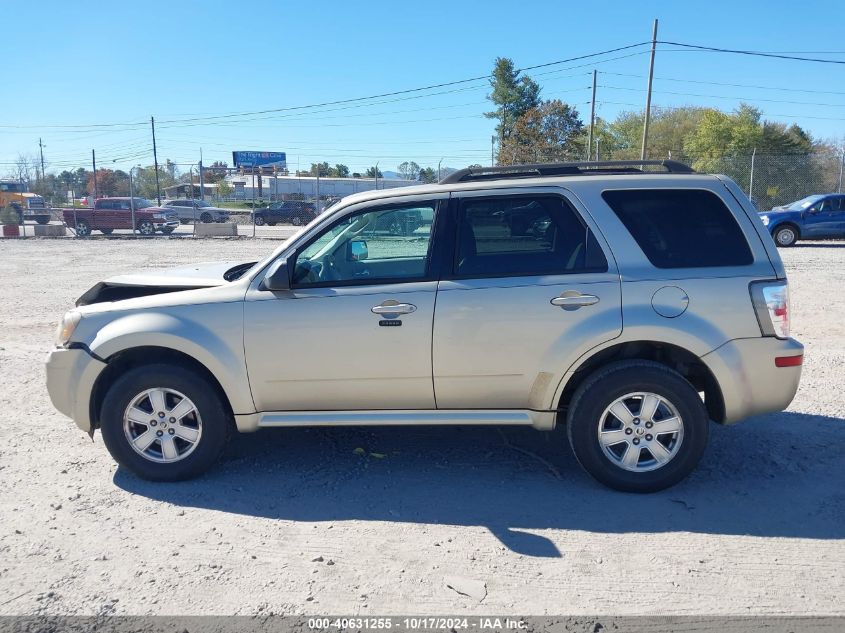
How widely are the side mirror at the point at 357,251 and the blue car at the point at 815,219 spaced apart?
65.1ft

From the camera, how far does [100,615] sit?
312cm

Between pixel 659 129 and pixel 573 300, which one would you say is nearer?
pixel 573 300

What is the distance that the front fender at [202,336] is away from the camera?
4.34 m

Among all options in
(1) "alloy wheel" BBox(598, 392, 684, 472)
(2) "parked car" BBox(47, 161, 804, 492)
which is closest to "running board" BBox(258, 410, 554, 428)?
(2) "parked car" BBox(47, 161, 804, 492)

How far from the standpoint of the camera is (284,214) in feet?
137

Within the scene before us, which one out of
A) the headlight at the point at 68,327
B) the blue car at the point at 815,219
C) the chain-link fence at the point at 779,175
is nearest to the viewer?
the headlight at the point at 68,327

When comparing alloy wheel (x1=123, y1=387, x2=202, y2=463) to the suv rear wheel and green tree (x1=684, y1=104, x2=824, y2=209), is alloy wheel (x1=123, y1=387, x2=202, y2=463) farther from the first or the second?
the suv rear wheel

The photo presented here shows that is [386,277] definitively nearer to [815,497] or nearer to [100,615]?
[100,615]

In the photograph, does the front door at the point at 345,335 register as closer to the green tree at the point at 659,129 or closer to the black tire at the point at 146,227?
the black tire at the point at 146,227

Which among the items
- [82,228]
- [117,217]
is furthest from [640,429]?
[82,228]

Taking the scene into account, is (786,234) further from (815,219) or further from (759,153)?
(759,153)

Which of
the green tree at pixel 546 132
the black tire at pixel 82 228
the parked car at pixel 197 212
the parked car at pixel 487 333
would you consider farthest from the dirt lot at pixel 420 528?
the parked car at pixel 197 212

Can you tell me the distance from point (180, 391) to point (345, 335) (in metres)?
1.12

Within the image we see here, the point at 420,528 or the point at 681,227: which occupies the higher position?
the point at 681,227
